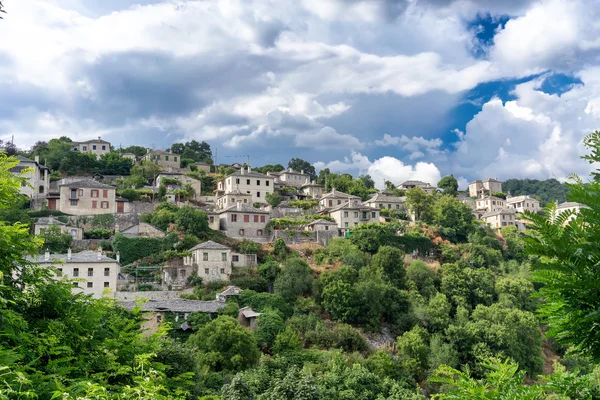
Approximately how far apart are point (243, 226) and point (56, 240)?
70.2 feet

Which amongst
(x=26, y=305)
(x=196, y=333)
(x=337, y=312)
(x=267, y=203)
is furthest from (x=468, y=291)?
(x=26, y=305)

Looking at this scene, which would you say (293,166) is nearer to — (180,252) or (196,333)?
(180,252)

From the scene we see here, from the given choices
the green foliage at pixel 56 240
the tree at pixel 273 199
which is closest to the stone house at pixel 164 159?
the tree at pixel 273 199

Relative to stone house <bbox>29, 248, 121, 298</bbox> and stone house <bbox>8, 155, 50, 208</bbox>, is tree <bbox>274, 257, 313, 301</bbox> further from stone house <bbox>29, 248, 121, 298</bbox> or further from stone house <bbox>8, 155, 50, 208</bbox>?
stone house <bbox>8, 155, 50, 208</bbox>

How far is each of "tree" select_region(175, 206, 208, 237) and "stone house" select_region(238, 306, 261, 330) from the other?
16724 millimetres

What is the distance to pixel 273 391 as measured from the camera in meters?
33.8

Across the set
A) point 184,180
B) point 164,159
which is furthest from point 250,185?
point 164,159

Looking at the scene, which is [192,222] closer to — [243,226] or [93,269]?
[243,226]

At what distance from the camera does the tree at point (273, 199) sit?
275ft

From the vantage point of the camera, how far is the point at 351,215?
77812 mm

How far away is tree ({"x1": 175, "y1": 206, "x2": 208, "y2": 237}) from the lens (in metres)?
63.4

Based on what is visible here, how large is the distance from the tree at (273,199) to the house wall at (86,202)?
900 inches

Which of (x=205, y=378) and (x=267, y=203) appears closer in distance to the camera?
(x=205, y=378)

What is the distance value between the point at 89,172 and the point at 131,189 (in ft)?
56.3
